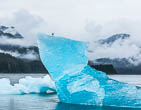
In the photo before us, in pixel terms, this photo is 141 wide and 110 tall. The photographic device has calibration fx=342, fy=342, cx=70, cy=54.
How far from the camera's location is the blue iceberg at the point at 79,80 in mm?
19500

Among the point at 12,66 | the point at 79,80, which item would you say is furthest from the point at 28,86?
the point at 12,66

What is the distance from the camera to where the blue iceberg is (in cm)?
1950

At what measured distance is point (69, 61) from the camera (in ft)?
70.0

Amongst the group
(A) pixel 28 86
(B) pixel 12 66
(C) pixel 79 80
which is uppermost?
(C) pixel 79 80

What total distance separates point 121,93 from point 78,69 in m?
3.05

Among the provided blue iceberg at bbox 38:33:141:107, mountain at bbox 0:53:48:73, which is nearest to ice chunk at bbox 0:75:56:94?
blue iceberg at bbox 38:33:141:107

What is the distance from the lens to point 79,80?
20172 mm

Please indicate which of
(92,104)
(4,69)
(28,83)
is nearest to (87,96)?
(92,104)

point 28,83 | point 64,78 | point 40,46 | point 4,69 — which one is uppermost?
point 40,46

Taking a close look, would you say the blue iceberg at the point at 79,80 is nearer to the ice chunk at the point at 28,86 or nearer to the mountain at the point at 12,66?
the ice chunk at the point at 28,86

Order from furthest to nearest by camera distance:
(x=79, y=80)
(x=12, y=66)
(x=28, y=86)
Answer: (x=12, y=66), (x=28, y=86), (x=79, y=80)

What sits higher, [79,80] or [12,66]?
[79,80]

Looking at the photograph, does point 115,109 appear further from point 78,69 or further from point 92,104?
point 78,69

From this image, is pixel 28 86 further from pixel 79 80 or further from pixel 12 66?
pixel 12 66
